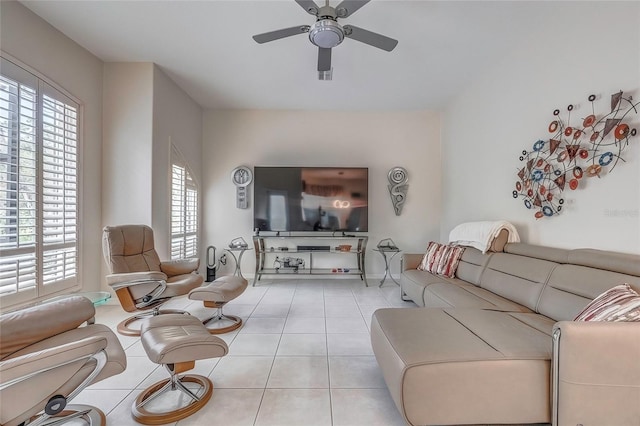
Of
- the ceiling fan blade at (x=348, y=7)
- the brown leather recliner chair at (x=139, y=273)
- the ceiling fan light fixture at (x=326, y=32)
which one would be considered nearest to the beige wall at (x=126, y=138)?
the brown leather recliner chair at (x=139, y=273)

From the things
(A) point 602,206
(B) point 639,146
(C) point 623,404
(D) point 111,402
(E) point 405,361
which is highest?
(B) point 639,146

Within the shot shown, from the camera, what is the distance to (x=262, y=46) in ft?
9.56

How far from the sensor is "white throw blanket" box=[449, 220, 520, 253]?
2.80 m

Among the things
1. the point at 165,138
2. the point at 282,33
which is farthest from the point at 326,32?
the point at 165,138

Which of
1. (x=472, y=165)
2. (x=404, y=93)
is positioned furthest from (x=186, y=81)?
(x=472, y=165)

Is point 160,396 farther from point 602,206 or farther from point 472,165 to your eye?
point 472,165

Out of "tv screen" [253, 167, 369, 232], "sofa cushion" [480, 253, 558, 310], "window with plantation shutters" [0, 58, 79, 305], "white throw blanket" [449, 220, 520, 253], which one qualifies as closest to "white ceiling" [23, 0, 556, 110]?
"window with plantation shutters" [0, 58, 79, 305]

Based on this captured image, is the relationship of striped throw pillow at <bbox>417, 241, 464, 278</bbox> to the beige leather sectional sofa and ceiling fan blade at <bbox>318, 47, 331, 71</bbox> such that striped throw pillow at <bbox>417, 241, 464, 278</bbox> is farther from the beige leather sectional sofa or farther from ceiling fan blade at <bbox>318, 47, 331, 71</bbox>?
ceiling fan blade at <bbox>318, 47, 331, 71</bbox>

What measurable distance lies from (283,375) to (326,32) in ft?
8.19

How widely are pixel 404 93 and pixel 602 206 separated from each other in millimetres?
2714

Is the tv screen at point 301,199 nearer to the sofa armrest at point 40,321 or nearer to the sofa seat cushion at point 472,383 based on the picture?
the sofa armrest at point 40,321

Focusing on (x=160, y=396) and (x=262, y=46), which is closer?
(x=160, y=396)

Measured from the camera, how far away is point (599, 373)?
1220mm

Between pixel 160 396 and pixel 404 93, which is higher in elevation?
pixel 404 93
